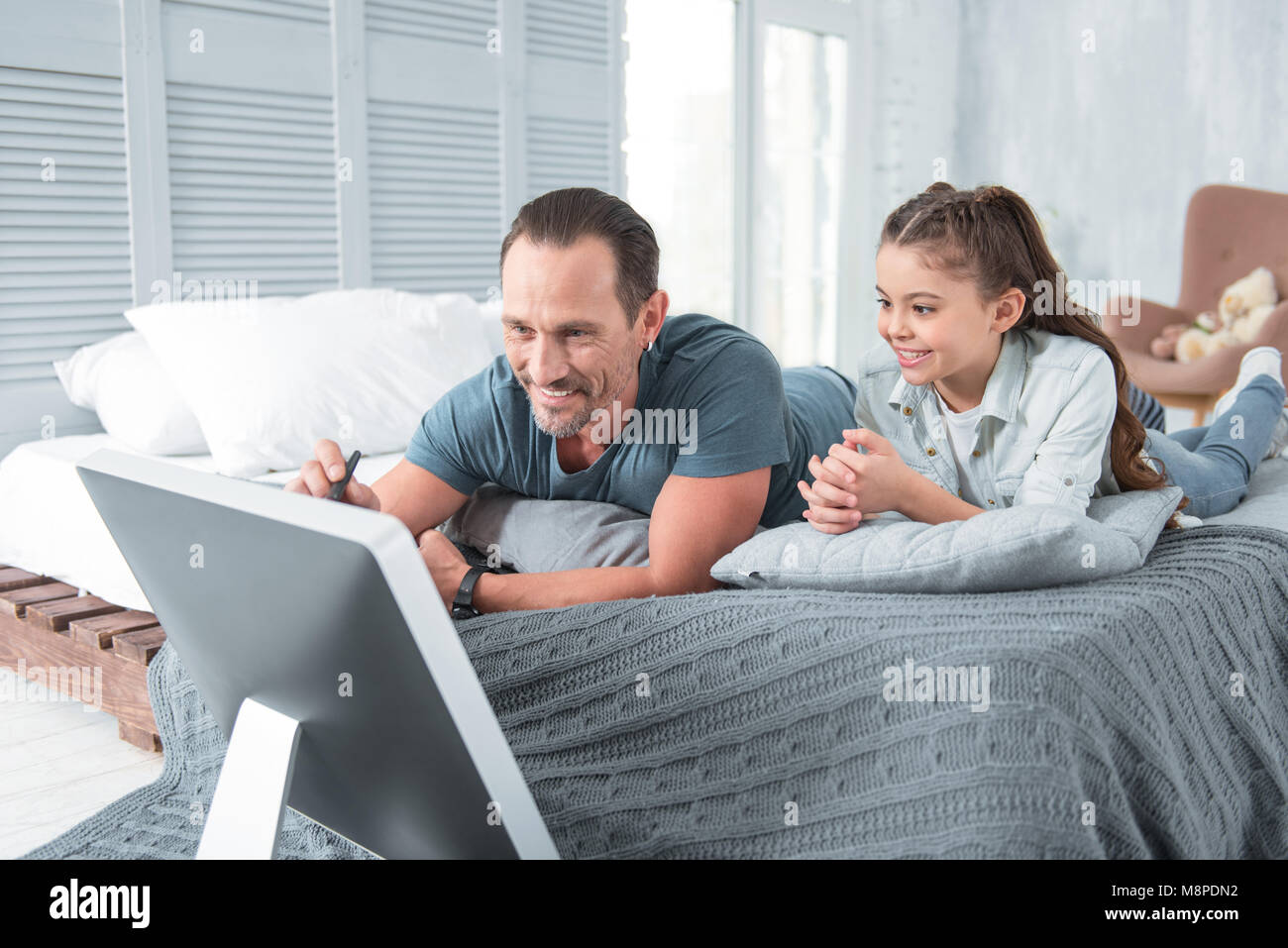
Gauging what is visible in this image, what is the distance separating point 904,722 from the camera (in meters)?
1.02

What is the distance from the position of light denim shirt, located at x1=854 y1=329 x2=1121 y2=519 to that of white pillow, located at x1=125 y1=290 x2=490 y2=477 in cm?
125

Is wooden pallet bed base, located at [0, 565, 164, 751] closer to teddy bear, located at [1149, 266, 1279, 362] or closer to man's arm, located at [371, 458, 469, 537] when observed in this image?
man's arm, located at [371, 458, 469, 537]

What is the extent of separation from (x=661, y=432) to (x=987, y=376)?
0.49 meters

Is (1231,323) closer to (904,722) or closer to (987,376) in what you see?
(987,376)

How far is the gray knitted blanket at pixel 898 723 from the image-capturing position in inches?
38.5

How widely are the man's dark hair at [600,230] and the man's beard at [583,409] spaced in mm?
77

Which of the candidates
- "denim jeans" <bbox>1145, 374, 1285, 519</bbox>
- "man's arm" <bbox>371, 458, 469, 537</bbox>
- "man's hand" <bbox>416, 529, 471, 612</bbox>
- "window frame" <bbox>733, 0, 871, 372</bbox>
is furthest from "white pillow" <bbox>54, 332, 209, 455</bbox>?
"window frame" <bbox>733, 0, 871, 372</bbox>

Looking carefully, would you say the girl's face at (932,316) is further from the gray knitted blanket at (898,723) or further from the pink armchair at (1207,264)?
the pink armchair at (1207,264)

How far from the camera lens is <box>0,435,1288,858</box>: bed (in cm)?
98

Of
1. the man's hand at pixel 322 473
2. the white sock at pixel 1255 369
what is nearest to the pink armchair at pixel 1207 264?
the white sock at pixel 1255 369

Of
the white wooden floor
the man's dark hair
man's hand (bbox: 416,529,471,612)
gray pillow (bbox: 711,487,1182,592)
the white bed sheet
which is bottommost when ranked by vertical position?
the white wooden floor

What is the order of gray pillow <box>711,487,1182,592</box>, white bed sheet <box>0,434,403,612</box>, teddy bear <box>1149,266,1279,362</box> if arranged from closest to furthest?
gray pillow <box>711,487,1182,592</box>, white bed sheet <box>0,434,403,612</box>, teddy bear <box>1149,266,1279,362</box>

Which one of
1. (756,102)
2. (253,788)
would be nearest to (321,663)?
(253,788)
